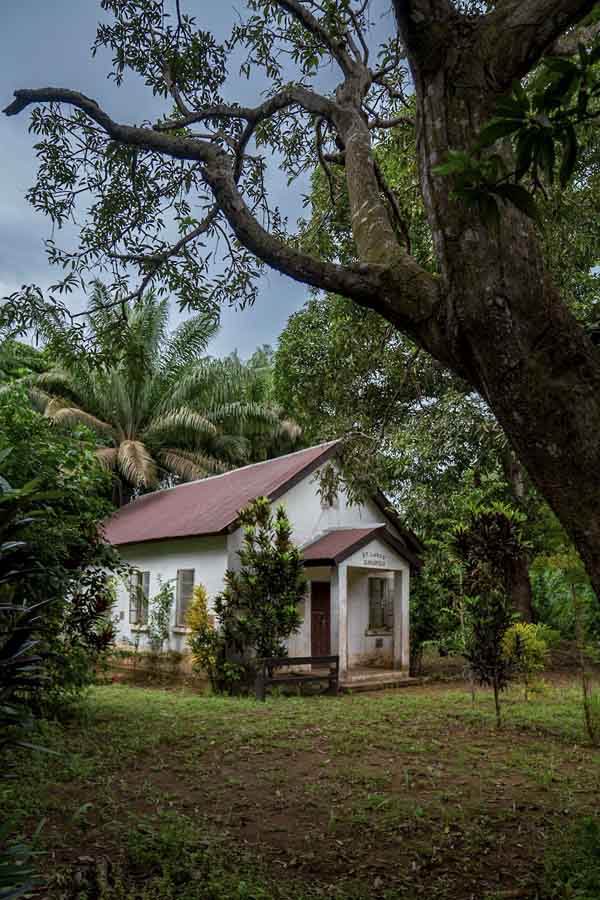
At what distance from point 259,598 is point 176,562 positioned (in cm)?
357

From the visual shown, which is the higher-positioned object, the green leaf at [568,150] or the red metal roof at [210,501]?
the red metal roof at [210,501]

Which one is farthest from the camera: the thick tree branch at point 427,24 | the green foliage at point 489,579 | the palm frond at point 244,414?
the palm frond at point 244,414

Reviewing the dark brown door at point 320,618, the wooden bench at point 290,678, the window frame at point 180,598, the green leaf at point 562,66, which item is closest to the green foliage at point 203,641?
the wooden bench at point 290,678

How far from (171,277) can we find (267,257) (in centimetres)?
279

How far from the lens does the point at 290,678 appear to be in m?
13.1

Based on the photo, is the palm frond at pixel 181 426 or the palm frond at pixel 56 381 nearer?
the palm frond at pixel 181 426

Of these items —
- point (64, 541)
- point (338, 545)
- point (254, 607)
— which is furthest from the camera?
point (338, 545)

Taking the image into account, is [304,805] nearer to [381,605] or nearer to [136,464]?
[381,605]

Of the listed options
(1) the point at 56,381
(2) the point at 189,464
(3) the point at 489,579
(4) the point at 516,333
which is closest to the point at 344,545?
(3) the point at 489,579

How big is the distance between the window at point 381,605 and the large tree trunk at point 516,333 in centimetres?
1353

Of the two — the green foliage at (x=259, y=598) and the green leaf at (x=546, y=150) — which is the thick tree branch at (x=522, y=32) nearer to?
the green leaf at (x=546, y=150)

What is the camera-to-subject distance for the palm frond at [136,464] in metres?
25.0

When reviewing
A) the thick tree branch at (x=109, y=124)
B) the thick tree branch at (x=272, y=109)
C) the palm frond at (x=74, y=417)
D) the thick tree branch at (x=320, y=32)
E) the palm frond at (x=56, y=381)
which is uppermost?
the palm frond at (x=56, y=381)

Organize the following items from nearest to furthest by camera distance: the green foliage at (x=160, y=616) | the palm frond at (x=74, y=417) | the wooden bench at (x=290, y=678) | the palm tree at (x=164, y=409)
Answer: the wooden bench at (x=290, y=678) → the green foliage at (x=160, y=616) → the palm frond at (x=74, y=417) → the palm tree at (x=164, y=409)
